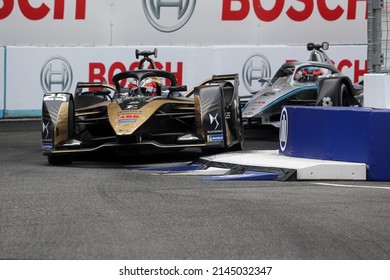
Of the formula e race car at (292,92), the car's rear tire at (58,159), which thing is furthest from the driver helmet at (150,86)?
the formula e race car at (292,92)

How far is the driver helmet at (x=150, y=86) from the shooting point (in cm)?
1353

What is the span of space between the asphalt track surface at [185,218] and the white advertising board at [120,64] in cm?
803

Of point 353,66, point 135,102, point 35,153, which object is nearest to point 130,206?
point 135,102

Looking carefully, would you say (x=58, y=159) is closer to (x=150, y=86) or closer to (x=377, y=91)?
(x=150, y=86)

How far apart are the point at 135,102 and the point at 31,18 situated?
7207 millimetres

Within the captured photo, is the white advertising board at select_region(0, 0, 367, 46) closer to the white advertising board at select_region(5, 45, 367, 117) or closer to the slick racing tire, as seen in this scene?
Answer: the white advertising board at select_region(5, 45, 367, 117)

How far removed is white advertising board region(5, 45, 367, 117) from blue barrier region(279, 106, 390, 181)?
8225mm

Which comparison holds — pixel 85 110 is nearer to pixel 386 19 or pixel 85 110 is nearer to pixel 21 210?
pixel 386 19

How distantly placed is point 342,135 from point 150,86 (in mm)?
3822

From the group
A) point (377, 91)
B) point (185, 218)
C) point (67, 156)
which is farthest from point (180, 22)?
point (185, 218)

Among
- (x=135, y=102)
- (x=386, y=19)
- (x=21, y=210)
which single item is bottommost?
(x=21, y=210)

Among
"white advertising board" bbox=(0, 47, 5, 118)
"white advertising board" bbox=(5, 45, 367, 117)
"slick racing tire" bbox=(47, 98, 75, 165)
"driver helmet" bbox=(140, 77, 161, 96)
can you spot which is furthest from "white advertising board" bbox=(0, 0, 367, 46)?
"slick racing tire" bbox=(47, 98, 75, 165)

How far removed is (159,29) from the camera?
20125 millimetres

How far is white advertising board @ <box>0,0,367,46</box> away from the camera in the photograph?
1931cm
